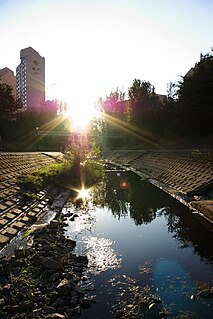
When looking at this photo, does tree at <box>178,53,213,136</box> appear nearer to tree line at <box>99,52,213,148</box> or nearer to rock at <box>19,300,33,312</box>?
tree line at <box>99,52,213,148</box>

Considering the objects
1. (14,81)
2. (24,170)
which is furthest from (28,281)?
(14,81)

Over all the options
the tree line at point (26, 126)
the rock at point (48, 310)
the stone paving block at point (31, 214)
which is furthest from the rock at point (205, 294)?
the tree line at point (26, 126)

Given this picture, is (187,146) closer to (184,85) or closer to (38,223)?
(184,85)

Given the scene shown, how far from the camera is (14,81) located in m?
117

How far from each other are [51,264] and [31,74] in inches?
4414

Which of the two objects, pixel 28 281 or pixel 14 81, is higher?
pixel 14 81

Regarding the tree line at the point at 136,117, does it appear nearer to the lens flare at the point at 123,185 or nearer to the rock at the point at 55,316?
the lens flare at the point at 123,185

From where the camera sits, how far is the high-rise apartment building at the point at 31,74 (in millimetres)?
110875

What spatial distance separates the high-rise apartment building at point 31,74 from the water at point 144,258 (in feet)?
331

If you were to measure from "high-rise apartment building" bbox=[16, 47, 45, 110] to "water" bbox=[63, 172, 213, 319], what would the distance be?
101 meters

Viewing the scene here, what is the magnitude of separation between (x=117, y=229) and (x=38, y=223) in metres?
2.68

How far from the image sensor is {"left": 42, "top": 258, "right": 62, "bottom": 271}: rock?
7112 mm

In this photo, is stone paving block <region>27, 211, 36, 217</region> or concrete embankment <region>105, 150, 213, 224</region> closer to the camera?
stone paving block <region>27, 211, 36, 217</region>

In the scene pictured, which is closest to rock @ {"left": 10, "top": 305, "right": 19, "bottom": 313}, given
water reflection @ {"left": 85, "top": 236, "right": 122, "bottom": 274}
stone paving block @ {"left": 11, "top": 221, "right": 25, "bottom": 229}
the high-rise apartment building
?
water reflection @ {"left": 85, "top": 236, "right": 122, "bottom": 274}
